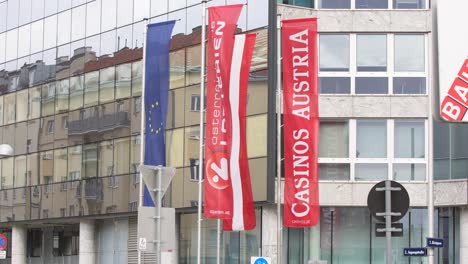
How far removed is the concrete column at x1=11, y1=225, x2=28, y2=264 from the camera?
45844mm

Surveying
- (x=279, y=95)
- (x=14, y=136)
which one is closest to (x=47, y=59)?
(x=14, y=136)

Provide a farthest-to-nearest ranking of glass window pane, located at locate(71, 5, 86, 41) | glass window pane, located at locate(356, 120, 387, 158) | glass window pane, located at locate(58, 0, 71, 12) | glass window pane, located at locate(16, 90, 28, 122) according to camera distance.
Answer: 1. glass window pane, located at locate(16, 90, 28, 122)
2. glass window pane, located at locate(58, 0, 71, 12)
3. glass window pane, located at locate(71, 5, 86, 41)
4. glass window pane, located at locate(356, 120, 387, 158)

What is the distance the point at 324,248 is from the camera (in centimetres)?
3281

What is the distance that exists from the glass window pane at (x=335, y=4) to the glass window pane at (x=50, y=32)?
15084 mm

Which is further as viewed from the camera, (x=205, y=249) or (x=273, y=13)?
(x=205, y=249)

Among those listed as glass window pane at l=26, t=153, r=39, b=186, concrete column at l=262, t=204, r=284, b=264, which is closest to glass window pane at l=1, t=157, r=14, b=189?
glass window pane at l=26, t=153, r=39, b=186

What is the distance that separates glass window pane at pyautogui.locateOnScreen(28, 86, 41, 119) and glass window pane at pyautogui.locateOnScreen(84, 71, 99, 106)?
4017 mm

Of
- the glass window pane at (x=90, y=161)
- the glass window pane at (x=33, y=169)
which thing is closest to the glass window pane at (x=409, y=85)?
the glass window pane at (x=90, y=161)

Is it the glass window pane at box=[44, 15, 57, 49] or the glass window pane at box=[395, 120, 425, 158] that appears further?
the glass window pane at box=[44, 15, 57, 49]

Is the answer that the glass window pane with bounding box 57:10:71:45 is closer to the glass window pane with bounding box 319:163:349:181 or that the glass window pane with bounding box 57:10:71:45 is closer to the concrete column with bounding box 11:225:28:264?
the concrete column with bounding box 11:225:28:264

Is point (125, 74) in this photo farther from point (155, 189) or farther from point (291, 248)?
point (155, 189)

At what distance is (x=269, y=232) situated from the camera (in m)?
32.2

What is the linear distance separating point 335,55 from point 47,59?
16.3 metres

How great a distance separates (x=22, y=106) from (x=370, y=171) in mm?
19688
